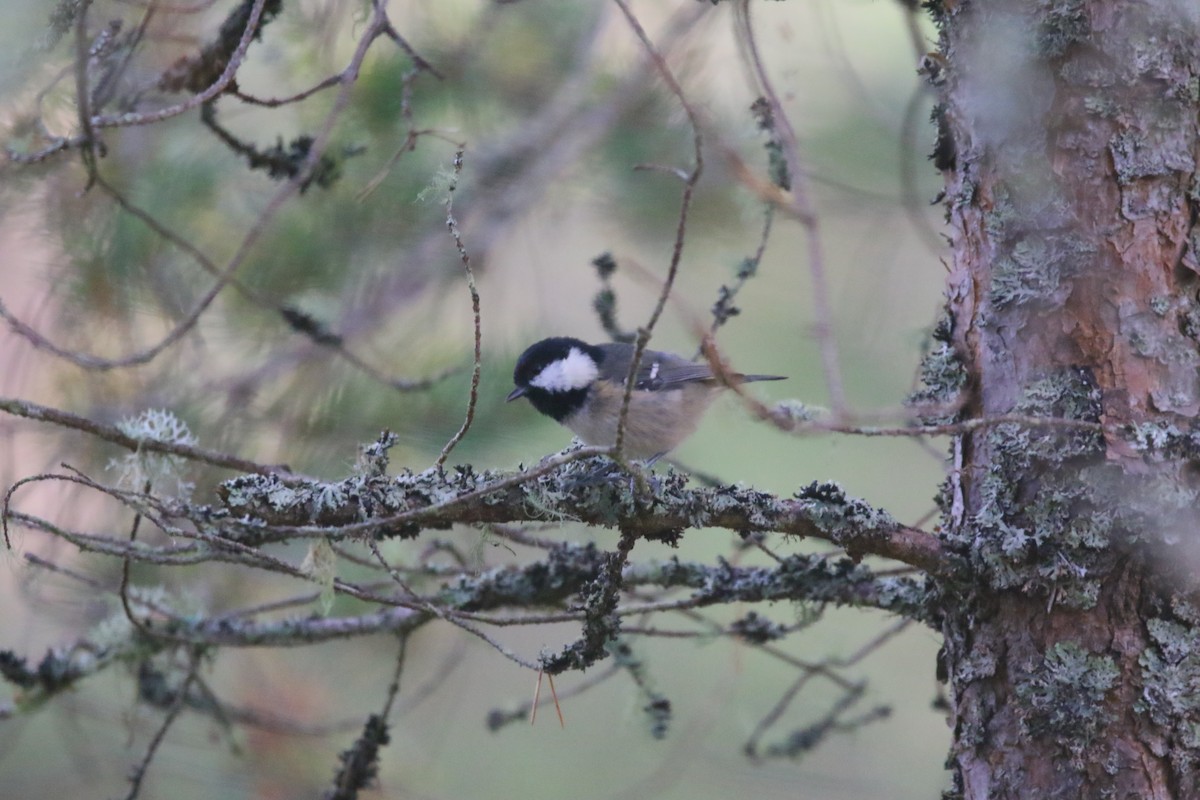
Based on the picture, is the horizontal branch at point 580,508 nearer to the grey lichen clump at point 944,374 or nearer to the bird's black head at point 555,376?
the grey lichen clump at point 944,374

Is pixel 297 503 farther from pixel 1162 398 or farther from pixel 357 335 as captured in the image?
pixel 1162 398

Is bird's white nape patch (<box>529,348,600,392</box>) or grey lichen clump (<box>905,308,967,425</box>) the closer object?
grey lichen clump (<box>905,308,967,425</box>)

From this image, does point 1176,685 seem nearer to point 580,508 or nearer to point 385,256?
point 580,508

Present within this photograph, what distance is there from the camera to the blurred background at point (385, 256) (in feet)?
8.05

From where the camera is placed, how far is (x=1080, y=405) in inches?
63.7

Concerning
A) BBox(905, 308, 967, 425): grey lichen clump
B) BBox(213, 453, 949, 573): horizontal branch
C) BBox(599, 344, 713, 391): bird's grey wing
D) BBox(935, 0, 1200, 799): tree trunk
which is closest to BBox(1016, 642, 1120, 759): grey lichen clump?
BBox(935, 0, 1200, 799): tree trunk

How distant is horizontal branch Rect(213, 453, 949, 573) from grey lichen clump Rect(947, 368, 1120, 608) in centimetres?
9

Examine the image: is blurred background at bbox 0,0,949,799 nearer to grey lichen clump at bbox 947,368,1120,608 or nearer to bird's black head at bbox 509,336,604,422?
bird's black head at bbox 509,336,604,422

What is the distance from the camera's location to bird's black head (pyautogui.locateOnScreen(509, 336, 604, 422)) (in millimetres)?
2559

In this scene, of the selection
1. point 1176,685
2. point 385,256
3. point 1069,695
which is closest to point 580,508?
point 1069,695

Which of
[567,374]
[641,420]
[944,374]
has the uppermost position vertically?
[567,374]

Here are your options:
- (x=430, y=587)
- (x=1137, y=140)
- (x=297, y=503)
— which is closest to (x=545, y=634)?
(x=430, y=587)

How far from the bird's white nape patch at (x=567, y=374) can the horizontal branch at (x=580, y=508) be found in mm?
981

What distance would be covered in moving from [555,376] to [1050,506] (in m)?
1.30
